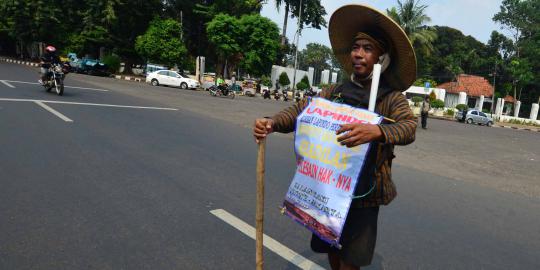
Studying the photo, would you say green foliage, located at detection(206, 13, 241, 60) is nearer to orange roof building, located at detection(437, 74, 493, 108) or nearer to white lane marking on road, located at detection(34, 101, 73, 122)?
white lane marking on road, located at detection(34, 101, 73, 122)

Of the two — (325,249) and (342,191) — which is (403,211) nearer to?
(325,249)

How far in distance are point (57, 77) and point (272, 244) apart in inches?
465

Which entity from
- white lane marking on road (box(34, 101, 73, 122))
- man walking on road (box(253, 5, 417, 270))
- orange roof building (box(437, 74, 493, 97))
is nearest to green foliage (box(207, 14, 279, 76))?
orange roof building (box(437, 74, 493, 97))

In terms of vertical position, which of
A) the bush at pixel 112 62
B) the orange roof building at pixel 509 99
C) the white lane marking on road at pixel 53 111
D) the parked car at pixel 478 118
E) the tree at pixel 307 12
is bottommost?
the parked car at pixel 478 118

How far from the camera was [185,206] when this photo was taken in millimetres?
3830

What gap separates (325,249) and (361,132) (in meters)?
0.94

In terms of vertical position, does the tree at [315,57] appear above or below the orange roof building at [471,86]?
above

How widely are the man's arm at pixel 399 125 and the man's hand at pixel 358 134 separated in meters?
0.05

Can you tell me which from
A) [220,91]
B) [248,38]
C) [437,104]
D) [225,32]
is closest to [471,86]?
[437,104]

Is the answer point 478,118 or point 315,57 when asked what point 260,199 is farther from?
point 315,57

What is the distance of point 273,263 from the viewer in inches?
113

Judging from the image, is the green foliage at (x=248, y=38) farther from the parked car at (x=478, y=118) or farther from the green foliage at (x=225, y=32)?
the parked car at (x=478, y=118)

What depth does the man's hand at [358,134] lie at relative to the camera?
1.73 metres

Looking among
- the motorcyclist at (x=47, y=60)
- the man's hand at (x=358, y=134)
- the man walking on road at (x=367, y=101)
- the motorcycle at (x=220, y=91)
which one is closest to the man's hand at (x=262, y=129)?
the man walking on road at (x=367, y=101)
